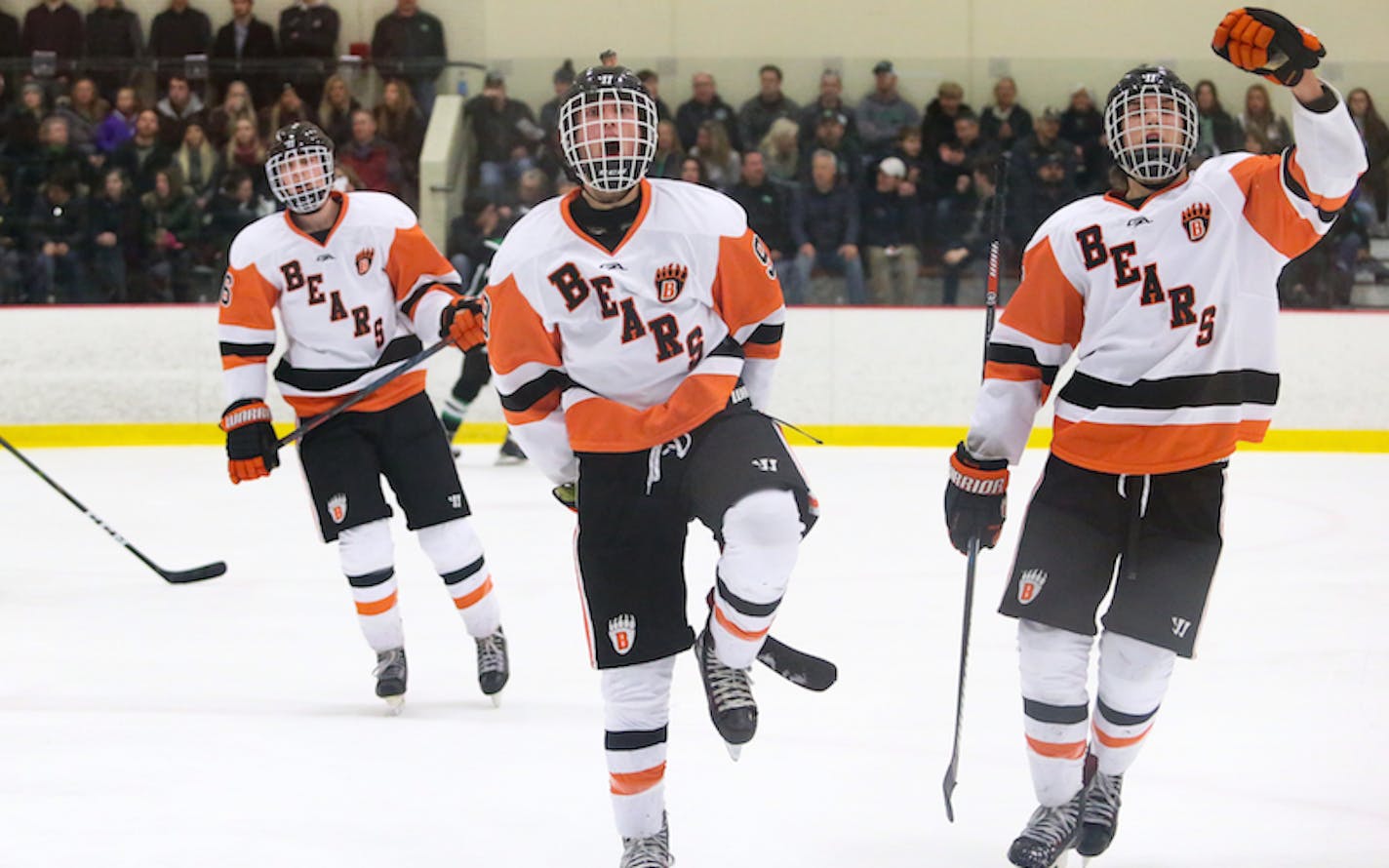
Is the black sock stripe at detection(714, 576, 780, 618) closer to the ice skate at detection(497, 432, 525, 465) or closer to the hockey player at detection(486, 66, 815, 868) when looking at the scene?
the hockey player at detection(486, 66, 815, 868)

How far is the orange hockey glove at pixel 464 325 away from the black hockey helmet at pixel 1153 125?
1556mm

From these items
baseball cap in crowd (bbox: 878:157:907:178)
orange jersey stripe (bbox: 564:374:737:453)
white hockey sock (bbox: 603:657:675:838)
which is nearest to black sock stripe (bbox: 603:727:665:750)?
white hockey sock (bbox: 603:657:675:838)

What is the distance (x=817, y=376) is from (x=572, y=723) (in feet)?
15.2

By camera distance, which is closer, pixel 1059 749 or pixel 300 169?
pixel 1059 749

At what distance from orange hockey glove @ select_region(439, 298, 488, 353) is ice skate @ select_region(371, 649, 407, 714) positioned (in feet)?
2.44

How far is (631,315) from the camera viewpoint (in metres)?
A: 2.55

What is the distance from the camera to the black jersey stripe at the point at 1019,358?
2682 mm

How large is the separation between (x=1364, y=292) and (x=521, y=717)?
18.8 feet

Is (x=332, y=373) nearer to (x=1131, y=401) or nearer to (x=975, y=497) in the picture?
(x=975, y=497)

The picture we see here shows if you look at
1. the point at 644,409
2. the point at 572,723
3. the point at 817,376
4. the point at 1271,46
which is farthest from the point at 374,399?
the point at 817,376

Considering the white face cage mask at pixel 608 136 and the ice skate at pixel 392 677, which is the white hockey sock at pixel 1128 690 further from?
the ice skate at pixel 392 677

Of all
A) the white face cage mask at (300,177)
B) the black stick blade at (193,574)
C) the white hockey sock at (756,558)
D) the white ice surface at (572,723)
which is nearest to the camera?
the white hockey sock at (756,558)

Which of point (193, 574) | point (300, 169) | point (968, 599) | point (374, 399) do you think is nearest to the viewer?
point (968, 599)

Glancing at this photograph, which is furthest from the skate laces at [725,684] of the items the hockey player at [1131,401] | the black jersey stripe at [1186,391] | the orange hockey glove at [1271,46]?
the orange hockey glove at [1271,46]
